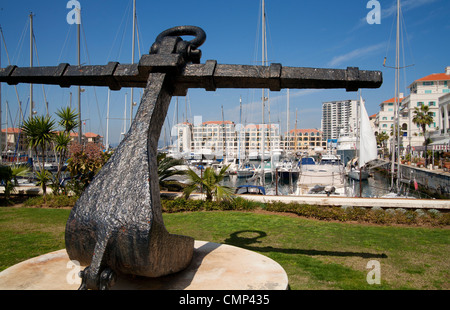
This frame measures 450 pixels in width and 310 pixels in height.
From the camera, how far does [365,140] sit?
2670 centimetres

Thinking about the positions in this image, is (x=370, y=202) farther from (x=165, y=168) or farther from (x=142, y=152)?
(x=142, y=152)

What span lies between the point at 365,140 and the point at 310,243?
22.3m

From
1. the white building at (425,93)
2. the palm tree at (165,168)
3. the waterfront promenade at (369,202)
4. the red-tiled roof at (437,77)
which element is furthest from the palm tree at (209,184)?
the red-tiled roof at (437,77)

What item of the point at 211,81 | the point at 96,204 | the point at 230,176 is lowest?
the point at 230,176

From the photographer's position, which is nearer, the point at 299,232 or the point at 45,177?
the point at 299,232

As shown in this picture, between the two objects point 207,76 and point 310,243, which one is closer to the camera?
point 207,76

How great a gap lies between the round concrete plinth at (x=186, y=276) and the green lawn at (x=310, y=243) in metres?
0.82

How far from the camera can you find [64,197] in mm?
11984

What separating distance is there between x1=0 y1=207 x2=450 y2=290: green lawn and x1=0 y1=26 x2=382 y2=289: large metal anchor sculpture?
2478 mm

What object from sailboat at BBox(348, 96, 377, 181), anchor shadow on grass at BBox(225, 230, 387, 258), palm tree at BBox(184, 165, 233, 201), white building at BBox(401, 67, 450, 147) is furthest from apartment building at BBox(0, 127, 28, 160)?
white building at BBox(401, 67, 450, 147)

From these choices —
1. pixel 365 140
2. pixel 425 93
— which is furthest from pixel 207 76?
pixel 425 93
